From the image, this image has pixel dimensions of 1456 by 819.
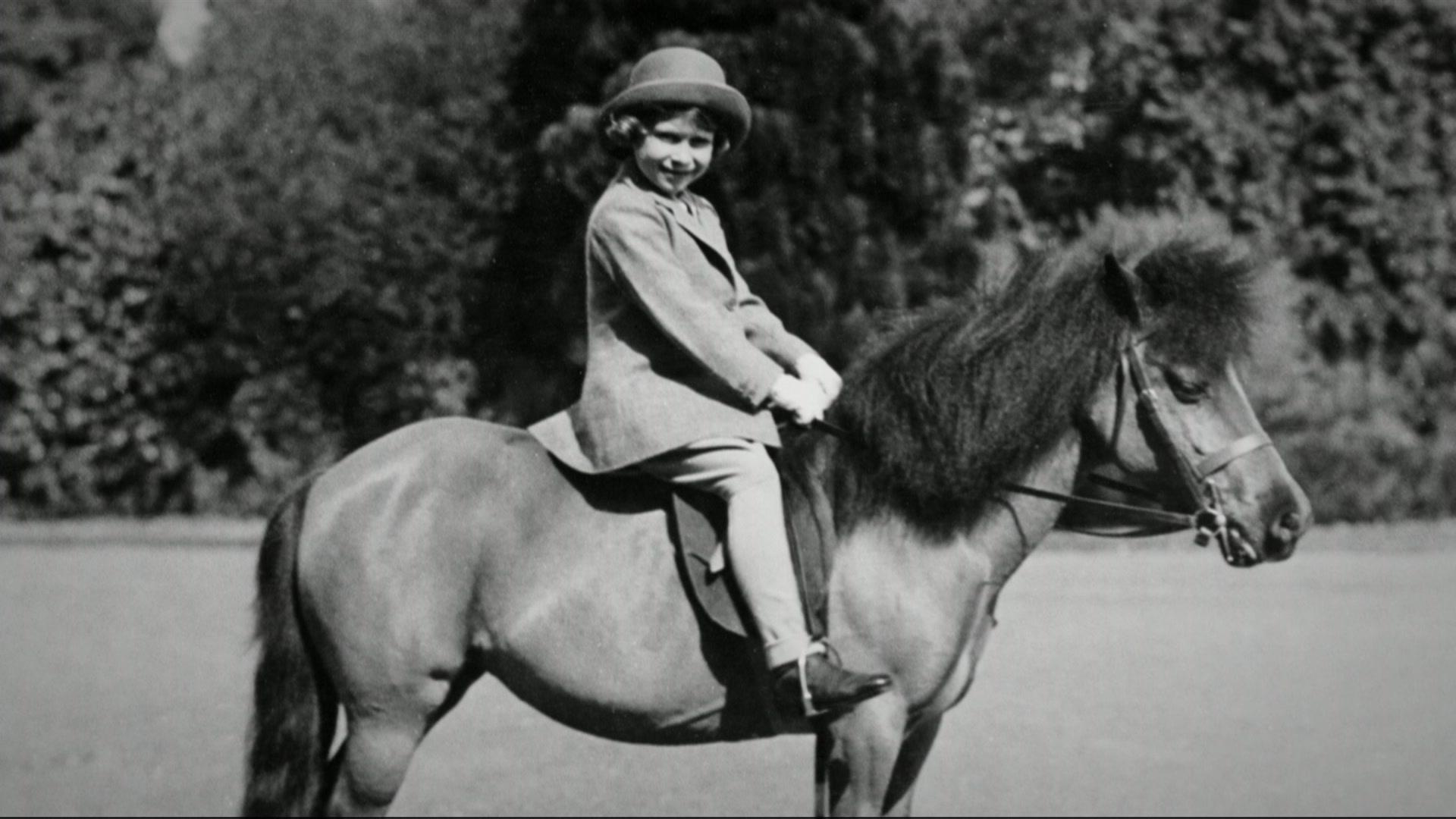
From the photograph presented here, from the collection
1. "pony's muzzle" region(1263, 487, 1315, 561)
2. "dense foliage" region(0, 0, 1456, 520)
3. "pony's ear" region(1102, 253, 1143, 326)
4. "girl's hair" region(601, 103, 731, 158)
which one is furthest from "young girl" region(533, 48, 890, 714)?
"dense foliage" region(0, 0, 1456, 520)

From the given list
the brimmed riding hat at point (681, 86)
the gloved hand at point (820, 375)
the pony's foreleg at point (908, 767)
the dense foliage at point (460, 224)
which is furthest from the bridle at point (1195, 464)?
the dense foliage at point (460, 224)

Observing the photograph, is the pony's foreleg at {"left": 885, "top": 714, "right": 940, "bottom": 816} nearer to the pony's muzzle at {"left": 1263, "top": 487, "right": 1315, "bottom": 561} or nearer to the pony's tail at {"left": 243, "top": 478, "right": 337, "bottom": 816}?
the pony's muzzle at {"left": 1263, "top": 487, "right": 1315, "bottom": 561}

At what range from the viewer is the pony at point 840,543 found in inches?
150

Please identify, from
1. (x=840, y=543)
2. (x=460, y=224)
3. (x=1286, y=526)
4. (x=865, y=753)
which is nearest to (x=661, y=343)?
(x=840, y=543)

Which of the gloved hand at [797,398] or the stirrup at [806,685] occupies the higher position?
the gloved hand at [797,398]

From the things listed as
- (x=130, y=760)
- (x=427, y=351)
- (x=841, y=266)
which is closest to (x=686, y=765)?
(x=130, y=760)

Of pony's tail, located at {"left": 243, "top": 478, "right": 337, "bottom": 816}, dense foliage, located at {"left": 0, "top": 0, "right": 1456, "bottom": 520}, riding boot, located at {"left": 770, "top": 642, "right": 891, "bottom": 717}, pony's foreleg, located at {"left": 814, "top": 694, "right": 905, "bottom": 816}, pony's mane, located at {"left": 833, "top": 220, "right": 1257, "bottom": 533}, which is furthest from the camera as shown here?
Answer: dense foliage, located at {"left": 0, "top": 0, "right": 1456, "bottom": 520}

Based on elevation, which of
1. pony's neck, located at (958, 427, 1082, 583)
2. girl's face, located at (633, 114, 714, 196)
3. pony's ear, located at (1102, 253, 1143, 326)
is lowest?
pony's neck, located at (958, 427, 1082, 583)

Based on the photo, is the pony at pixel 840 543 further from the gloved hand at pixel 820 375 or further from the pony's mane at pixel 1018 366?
the gloved hand at pixel 820 375

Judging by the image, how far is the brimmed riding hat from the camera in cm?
379

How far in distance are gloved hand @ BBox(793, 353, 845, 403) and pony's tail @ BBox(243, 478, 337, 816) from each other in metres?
1.34

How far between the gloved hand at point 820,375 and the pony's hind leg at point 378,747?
46.9 inches

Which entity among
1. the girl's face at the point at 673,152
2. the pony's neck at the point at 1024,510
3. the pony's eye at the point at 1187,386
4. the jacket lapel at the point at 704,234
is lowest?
the pony's neck at the point at 1024,510

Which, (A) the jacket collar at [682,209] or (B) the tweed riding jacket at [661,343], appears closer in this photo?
(B) the tweed riding jacket at [661,343]
